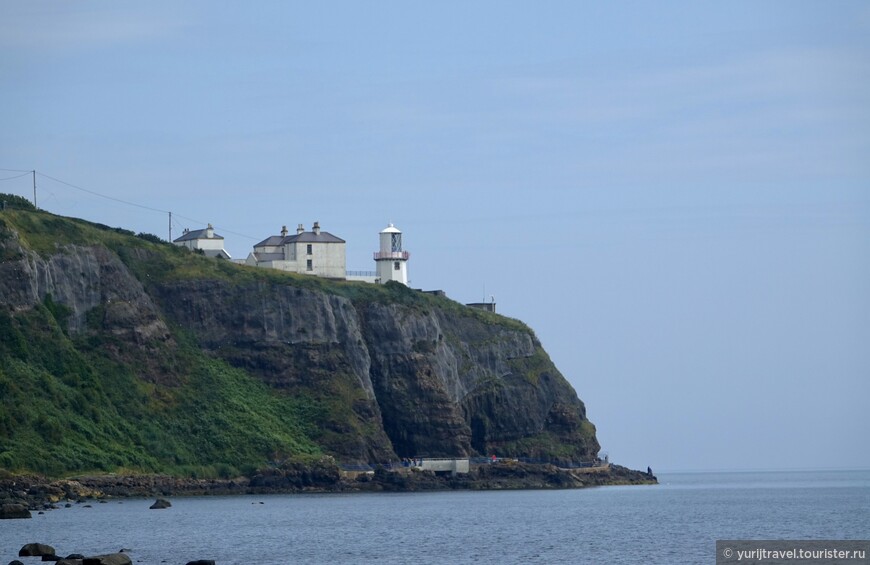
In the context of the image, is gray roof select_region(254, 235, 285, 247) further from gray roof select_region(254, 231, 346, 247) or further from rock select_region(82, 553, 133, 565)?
rock select_region(82, 553, 133, 565)

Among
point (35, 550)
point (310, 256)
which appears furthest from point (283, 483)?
point (35, 550)

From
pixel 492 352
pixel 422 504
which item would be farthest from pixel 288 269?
pixel 422 504

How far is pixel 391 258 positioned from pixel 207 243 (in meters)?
18.7

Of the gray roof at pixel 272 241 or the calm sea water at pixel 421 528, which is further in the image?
the gray roof at pixel 272 241

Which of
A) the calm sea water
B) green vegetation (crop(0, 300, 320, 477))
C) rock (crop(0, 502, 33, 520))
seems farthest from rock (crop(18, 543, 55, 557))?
green vegetation (crop(0, 300, 320, 477))

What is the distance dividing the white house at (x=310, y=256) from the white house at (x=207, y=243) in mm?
3614

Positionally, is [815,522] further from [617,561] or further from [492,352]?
[492,352]

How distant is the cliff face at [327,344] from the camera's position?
415 feet

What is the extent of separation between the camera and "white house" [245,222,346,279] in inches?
5714

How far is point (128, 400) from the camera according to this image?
121812 mm

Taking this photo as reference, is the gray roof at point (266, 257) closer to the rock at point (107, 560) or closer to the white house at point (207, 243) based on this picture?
the white house at point (207, 243)

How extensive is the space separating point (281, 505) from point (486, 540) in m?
32.4

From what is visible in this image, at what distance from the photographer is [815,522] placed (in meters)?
84.1

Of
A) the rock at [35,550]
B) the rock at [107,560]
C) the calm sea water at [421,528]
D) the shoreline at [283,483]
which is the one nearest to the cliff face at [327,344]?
the shoreline at [283,483]
